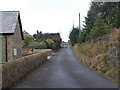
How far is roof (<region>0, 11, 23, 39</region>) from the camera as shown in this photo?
21995 mm

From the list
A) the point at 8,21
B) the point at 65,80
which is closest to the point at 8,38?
the point at 8,21

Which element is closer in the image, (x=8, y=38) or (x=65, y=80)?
(x=65, y=80)

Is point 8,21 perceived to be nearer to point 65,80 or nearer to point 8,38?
point 8,38

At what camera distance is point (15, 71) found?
12352 mm

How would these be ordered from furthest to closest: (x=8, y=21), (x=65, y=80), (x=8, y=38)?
(x=8, y=21) < (x=8, y=38) < (x=65, y=80)

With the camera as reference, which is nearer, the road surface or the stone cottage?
the road surface

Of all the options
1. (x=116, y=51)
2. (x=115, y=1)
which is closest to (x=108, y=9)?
(x=115, y=1)

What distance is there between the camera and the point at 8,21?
23484 mm

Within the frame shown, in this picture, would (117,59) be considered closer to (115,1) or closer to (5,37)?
(5,37)

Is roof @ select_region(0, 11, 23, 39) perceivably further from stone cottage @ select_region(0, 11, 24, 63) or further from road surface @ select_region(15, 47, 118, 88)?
road surface @ select_region(15, 47, 118, 88)

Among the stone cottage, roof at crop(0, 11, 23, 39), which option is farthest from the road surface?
roof at crop(0, 11, 23, 39)

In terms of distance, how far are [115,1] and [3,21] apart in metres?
19.0

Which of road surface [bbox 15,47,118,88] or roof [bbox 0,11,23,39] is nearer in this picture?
road surface [bbox 15,47,118,88]

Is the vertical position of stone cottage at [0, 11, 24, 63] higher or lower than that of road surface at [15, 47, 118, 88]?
higher
